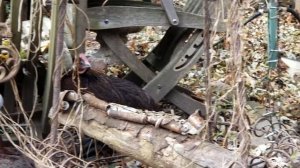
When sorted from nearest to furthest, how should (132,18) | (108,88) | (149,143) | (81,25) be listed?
(149,143) → (108,88) → (81,25) → (132,18)

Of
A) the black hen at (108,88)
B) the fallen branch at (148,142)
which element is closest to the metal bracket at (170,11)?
the black hen at (108,88)

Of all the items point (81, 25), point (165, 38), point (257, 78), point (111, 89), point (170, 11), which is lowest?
point (257, 78)

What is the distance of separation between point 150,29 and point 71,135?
18.4 ft

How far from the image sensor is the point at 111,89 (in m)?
4.61

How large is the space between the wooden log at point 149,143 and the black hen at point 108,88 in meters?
0.28

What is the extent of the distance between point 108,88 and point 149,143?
1.20m

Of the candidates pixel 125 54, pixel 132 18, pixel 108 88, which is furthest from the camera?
pixel 125 54

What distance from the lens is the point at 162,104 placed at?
6.09 metres

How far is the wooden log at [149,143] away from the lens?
10.4ft

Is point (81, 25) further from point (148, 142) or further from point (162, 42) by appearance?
point (148, 142)

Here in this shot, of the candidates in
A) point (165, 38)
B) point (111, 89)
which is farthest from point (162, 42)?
point (111, 89)

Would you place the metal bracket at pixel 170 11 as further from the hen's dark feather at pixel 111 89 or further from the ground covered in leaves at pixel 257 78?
the hen's dark feather at pixel 111 89

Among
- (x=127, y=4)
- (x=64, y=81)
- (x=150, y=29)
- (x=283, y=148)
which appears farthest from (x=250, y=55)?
(x=283, y=148)

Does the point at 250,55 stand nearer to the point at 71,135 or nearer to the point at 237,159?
the point at 71,135
